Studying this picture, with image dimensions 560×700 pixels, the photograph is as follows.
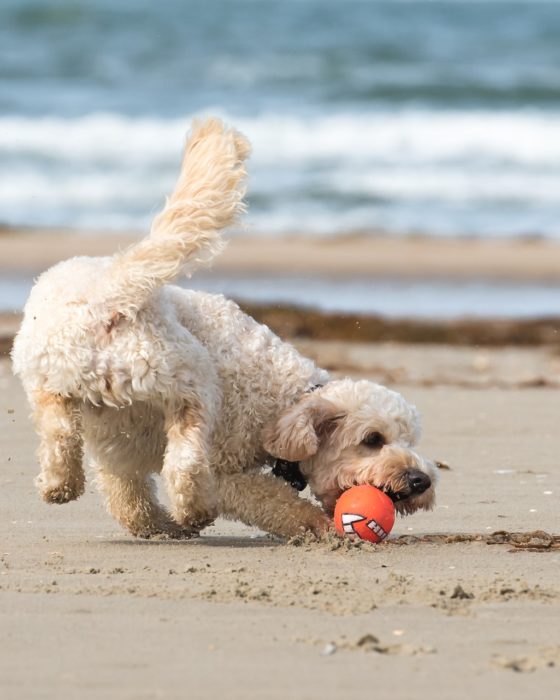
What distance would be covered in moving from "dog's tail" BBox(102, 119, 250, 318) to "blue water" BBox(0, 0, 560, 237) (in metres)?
15.1

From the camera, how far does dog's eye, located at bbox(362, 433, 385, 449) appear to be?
549 centimetres

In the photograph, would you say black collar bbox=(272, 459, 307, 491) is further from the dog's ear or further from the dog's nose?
the dog's nose

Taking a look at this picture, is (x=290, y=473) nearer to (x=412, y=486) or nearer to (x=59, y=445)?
(x=412, y=486)

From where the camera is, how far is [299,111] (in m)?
27.2

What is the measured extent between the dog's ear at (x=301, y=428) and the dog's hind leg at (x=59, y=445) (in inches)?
30.9

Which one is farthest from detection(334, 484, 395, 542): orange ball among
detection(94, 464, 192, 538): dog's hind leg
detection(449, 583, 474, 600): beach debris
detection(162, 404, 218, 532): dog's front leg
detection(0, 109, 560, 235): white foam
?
detection(0, 109, 560, 235): white foam

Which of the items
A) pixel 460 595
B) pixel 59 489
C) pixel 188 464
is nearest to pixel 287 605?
pixel 460 595

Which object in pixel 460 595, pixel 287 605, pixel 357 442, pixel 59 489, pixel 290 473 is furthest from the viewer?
pixel 290 473

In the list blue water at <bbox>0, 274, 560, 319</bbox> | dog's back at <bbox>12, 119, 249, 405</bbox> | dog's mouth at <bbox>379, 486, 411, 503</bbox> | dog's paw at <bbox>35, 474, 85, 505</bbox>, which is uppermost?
blue water at <bbox>0, 274, 560, 319</bbox>

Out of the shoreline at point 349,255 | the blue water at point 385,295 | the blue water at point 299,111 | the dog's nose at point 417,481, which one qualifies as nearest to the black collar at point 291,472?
the dog's nose at point 417,481

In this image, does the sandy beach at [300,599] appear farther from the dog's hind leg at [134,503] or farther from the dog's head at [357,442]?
the dog's head at [357,442]

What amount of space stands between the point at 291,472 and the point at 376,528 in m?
0.57

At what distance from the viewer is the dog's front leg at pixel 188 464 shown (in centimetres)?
523

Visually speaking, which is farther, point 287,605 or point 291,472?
point 291,472
